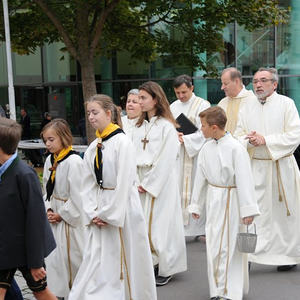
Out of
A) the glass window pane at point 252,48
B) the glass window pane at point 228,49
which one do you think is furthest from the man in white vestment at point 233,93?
the glass window pane at point 252,48

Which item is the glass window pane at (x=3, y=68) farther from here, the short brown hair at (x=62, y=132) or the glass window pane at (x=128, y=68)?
the short brown hair at (x=62, y=132)

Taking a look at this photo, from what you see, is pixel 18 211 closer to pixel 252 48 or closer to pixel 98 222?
pixel 98 222

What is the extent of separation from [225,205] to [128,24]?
10.5 metres

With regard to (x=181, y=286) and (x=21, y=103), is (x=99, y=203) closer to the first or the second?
(x=181, y=286)

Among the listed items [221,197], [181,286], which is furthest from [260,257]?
[221,197]

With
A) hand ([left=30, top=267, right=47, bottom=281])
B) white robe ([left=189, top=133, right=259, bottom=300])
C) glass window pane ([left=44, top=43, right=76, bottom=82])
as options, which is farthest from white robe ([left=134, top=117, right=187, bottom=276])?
glass window pane ([left=44, top=43, right=76, bottom=82])

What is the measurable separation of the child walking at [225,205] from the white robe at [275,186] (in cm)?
110

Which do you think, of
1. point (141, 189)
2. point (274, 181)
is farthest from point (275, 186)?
point (141, 189)

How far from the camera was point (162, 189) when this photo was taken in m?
6.06

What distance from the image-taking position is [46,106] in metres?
26.7

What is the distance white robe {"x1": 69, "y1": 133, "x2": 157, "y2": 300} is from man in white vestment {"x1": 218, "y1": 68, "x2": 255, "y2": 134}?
7.98 ft

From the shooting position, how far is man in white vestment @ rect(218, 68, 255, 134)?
7.01 meters

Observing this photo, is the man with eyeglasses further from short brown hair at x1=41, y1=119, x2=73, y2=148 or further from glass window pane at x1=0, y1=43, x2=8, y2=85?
glass window pane at x1=0, y1=43, x2=8, y2=85

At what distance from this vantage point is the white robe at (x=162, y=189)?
235 inches
